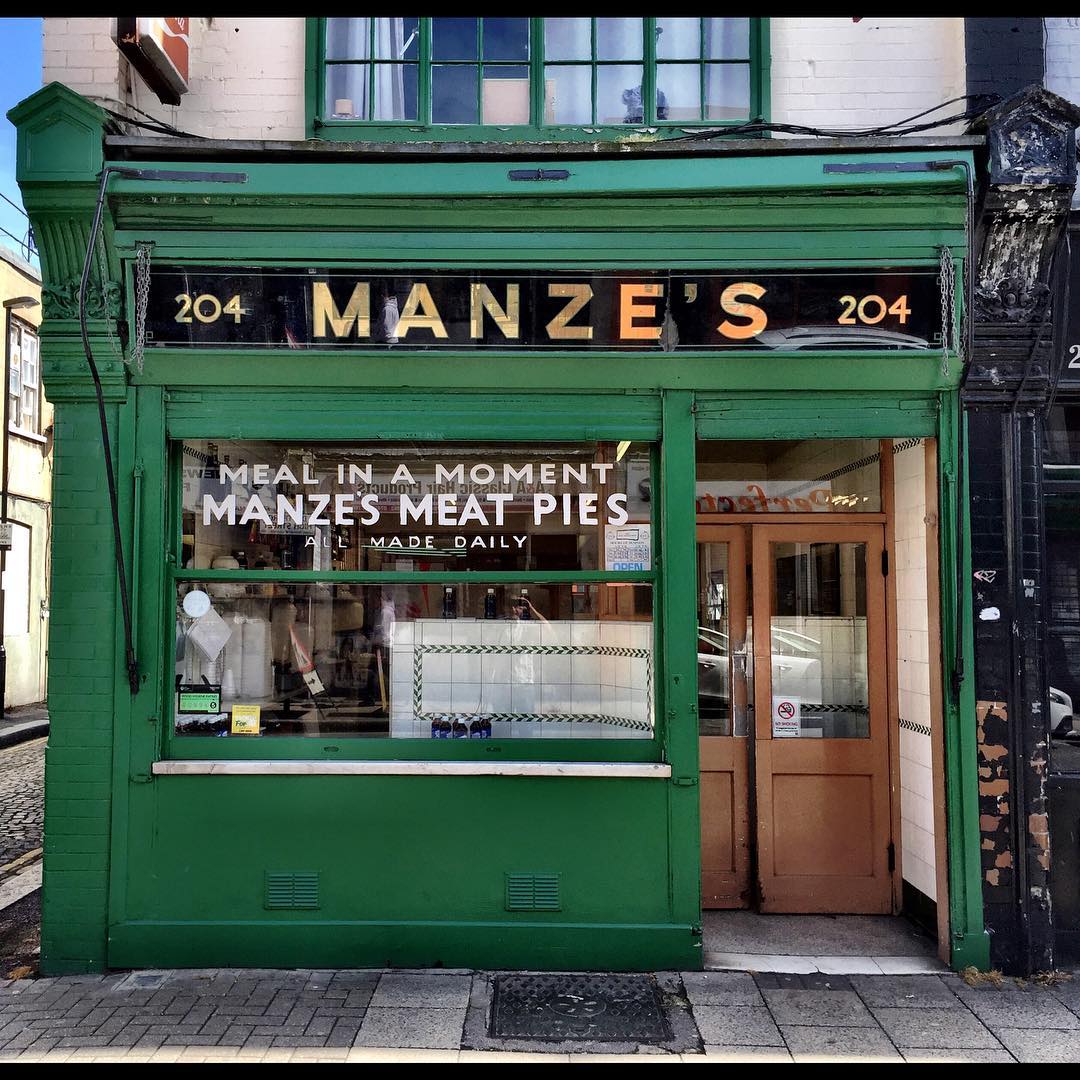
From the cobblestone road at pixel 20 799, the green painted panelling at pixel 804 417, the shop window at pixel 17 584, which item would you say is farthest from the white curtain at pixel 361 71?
the shop window at pixel 17 584

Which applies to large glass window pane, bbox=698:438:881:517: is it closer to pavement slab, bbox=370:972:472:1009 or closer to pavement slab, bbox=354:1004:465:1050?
pavement slab, bbox=370:972:472:1009

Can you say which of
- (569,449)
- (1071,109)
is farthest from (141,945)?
(1071,109)

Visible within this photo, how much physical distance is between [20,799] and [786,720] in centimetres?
834

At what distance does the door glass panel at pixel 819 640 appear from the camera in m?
6.37

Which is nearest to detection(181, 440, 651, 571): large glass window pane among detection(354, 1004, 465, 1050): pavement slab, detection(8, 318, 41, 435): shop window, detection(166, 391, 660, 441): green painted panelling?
detection(166, 391, 660, 441): green painted panelling

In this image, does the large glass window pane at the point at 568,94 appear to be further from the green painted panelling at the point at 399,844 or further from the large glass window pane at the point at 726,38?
the green painted panelling at the point at 399,844

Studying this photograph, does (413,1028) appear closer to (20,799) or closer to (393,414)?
(393,414)

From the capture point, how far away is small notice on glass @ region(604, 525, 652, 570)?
5668 millimetres

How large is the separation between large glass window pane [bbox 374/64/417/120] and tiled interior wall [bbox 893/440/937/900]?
3984mm

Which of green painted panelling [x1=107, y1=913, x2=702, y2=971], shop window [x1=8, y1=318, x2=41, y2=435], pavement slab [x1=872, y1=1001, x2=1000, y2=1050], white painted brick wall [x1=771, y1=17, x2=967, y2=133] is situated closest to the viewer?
pavement slab [x1=872, y1=1001, x2=1000, y2=1050]

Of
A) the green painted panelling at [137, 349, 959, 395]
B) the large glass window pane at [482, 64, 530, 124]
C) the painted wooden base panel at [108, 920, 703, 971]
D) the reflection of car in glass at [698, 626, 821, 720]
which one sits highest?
the large glass window pane at [482, 64, 530, 124]

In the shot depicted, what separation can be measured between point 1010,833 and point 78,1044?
519 cm

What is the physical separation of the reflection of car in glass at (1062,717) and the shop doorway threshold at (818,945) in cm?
154

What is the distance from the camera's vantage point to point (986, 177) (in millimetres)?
5383
